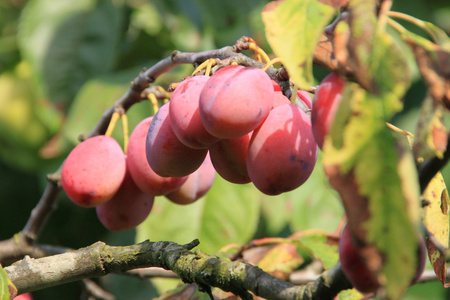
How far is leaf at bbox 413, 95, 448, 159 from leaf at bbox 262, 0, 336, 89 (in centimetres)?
9

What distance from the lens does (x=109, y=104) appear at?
1360mm

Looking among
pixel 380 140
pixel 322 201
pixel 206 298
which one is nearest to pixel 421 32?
pixel 322 201

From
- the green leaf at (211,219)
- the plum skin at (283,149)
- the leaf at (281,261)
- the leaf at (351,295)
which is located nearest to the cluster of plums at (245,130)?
the plum skin at (283,149)

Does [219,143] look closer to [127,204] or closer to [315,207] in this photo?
[127,204]

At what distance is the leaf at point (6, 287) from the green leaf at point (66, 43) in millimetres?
1087

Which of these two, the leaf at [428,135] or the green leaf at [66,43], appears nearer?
the leaf at [428,135]

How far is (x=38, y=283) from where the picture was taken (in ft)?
2.20

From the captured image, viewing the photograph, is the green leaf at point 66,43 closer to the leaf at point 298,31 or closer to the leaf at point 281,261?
the leaf at point 281,261

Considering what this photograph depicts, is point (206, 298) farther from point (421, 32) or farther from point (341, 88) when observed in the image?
point (421, 32)

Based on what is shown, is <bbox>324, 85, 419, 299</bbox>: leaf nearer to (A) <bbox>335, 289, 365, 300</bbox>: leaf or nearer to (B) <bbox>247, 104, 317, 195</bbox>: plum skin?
(B) <bbox>247, 104, 317, 195</bbox>: plum skin

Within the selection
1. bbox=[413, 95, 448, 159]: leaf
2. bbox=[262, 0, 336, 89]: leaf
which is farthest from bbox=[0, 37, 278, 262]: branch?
bbox=[413, 95, 448, 159]: leaf

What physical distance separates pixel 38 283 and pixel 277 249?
50 cm

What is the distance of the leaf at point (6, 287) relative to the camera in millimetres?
600

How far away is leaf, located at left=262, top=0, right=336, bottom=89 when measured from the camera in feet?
1.56
